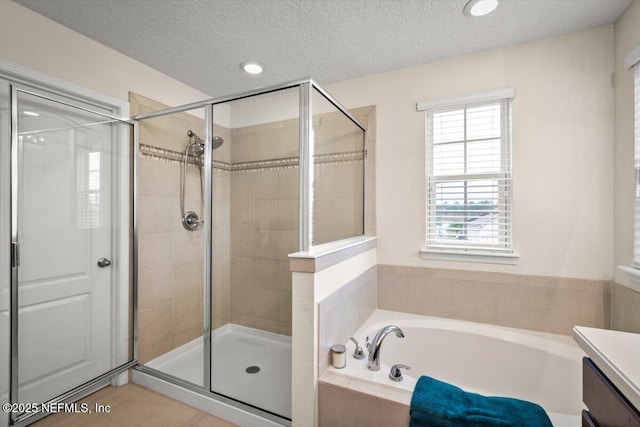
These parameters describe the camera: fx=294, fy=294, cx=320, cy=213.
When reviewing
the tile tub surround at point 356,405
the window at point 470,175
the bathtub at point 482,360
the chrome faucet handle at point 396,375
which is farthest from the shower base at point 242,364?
the window at point 470,175

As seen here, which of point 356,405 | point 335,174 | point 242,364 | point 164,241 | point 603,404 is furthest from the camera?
point 164,241

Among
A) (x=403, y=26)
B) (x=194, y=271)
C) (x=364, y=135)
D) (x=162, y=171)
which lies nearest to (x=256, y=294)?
(x=194, y=271)

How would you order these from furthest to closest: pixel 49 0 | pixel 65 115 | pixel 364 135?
pixel 364 135, pixel 65 115, pixel 49 0

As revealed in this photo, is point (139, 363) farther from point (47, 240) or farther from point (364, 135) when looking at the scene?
point (364, 135)

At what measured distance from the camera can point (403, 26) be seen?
6.19ft

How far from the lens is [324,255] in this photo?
5.24ft

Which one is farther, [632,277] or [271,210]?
[271,210]

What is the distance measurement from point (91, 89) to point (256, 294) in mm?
1821

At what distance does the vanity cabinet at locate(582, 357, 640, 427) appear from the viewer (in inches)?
30.7

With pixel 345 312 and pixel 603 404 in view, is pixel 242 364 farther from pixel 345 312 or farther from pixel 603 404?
pixel 603 404

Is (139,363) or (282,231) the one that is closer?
(282,231)

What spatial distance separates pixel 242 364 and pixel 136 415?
685mm

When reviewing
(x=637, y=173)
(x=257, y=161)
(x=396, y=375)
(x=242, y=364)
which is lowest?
(x=242, y=364)

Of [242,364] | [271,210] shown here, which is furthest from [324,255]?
[242,364]
